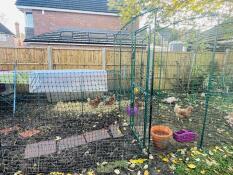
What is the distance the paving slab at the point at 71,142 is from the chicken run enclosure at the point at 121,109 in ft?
0.06

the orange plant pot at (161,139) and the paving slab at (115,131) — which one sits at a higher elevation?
the orange plant pot at (161,139)

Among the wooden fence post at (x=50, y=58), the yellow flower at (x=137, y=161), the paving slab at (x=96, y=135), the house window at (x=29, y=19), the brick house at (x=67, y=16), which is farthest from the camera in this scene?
the house window at (x=29, y=19)

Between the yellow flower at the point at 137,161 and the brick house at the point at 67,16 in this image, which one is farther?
the brick house at the point at 67,16

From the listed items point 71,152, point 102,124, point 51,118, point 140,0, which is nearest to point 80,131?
point 102,124

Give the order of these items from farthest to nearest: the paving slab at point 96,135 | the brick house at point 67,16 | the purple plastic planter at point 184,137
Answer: the brick house at point 67,16 < the paving slab at point 96,135 < the purple plastic planter at point 184,137

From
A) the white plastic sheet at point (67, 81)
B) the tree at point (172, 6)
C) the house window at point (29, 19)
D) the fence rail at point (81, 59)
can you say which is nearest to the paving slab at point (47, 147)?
the white plastic sheet at point (67, 81)

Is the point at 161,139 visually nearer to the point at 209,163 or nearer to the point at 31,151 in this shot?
the point at 209,163

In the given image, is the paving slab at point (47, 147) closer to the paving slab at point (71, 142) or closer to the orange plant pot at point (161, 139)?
the paving slab at point (71, 142)

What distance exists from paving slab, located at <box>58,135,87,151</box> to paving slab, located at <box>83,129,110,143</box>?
0.33ft

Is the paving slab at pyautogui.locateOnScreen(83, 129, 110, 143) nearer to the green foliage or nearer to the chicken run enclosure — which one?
the chicken run enclosure

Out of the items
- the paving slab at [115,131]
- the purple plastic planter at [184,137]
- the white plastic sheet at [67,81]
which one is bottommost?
the paving slab at [115,131]

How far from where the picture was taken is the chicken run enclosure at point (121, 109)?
2807mm

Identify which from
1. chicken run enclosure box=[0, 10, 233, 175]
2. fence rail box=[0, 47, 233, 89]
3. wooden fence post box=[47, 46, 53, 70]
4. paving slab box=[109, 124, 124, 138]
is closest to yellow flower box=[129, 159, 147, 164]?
chicken run enclosure box=[0, 10, 233, 175]

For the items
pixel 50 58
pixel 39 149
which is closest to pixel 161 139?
pixel 39 149
